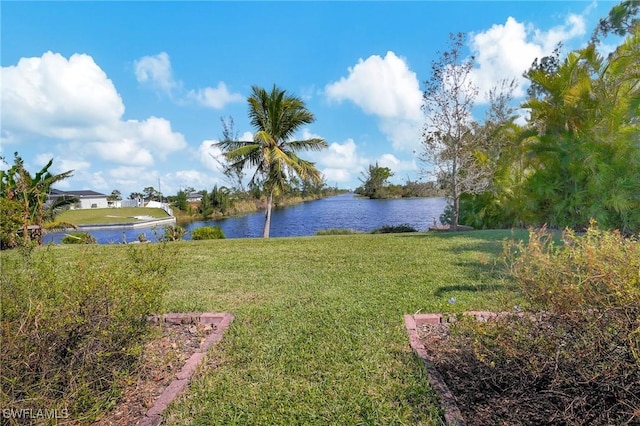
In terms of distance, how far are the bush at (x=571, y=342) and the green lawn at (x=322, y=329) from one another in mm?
503

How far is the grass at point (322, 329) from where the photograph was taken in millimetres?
1969

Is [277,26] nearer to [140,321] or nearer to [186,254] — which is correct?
[186,254]

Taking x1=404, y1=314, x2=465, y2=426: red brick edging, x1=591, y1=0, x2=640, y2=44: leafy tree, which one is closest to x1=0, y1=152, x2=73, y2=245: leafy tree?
Result: x1=404, y1=314, x2=465, y2=426: red brick edging

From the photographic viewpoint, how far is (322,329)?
3.01m

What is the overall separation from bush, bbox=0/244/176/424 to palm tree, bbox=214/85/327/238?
10.9 metres

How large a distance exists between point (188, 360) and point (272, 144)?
37.3 ft

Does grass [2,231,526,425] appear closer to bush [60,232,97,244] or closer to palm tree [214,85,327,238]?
bush [60,232,97,244]

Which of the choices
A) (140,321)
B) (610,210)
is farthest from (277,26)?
(610,210)

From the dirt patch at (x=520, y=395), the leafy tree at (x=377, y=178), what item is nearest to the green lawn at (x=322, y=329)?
the dirt patch at (x=520, y=395)

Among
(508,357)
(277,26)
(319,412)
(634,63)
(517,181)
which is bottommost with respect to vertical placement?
(319,412)

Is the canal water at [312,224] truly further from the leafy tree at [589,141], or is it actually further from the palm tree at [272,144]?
the leafy tree at [589,141]

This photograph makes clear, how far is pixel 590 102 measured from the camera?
7.56 meters

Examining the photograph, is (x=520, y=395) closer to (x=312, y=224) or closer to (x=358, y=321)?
(x=358, y=321)

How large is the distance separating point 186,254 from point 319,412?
19.5 ft
